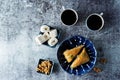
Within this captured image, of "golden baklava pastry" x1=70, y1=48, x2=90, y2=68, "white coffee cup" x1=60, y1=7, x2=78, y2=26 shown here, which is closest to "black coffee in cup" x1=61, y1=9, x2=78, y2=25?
"white coffee cup" x1=60, y1=7, x2=78, y2=26

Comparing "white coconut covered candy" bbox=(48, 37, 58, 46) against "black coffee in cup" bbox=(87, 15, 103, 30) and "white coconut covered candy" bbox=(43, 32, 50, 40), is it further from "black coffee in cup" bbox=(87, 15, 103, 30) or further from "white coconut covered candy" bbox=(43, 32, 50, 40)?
"black coffee in cup" bbox=(87, 15, 103, 30)

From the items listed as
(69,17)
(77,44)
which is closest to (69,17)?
(69,17)

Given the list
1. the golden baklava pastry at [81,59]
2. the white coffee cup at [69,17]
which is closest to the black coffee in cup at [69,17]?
the white coffee cup at [69,17]

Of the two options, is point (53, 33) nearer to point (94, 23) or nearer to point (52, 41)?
point (52, 41)

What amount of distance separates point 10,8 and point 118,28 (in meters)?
0.40

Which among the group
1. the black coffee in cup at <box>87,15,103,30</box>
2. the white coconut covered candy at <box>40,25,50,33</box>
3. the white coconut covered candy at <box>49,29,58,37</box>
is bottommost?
the white coconut covered candy at <box>49,29,58,37</box>

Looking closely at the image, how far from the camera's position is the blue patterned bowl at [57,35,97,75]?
4.66 feet

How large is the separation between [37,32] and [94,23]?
21 centimetres

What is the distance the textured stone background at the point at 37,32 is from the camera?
1.42 metres

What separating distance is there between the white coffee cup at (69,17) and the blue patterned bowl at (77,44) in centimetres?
5

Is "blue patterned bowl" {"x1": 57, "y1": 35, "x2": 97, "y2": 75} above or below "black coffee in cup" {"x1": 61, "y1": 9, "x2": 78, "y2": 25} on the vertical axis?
below

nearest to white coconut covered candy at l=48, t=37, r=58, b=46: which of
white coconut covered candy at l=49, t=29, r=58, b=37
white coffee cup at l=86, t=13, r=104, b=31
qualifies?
white coconut covered candy at l=49, t=29, r=58, b=37

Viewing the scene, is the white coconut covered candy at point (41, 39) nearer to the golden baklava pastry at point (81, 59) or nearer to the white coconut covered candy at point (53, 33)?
the white coconut covered candy at point (53, 33)

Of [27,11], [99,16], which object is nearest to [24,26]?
[27,11]
